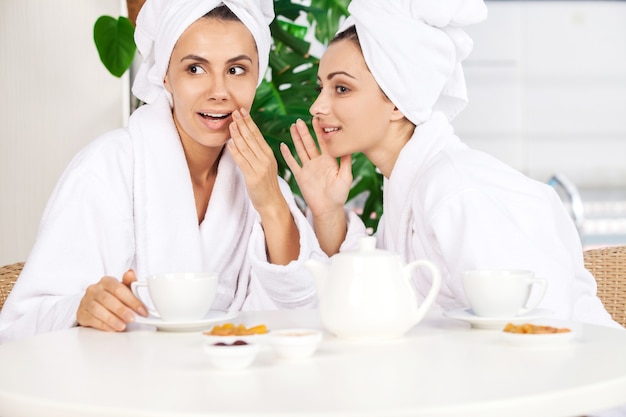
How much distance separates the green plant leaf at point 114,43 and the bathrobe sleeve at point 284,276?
1489mm

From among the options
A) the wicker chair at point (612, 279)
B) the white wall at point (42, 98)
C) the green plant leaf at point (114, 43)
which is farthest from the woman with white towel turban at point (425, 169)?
the white wall at point (42, 98)

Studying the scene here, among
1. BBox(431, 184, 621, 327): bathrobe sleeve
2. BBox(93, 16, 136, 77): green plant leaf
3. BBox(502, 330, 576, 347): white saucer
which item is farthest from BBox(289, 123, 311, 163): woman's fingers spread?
BBox(93, 16, 136, 77): green plant leaf

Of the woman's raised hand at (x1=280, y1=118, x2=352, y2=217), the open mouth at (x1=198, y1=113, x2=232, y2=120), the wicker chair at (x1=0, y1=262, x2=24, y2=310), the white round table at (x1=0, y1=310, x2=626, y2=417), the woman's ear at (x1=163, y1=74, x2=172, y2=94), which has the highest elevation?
the woman's ear at (x1=163, y1=74, x2=172, y2=94)

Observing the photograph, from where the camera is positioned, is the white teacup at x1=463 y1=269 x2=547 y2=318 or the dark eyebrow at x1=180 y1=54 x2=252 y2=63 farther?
the dark eyebrow at x1=180 y1=54 x2=252 y2=63

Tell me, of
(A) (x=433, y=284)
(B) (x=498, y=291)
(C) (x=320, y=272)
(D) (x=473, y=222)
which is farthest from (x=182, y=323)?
(D) (x=473, y=222)

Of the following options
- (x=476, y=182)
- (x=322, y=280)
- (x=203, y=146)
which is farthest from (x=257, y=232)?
(x=322, y=280)

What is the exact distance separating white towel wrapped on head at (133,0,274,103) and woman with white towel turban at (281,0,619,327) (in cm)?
20

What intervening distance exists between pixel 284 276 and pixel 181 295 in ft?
1.97

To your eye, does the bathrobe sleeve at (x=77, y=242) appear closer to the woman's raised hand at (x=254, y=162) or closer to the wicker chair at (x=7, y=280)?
the woman's raised hand at (x=254, y=162)

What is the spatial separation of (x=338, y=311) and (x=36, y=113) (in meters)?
2.83

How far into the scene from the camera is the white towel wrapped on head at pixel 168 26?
7.02 ft

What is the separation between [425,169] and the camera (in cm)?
202

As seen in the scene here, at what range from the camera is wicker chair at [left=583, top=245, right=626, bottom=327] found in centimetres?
234

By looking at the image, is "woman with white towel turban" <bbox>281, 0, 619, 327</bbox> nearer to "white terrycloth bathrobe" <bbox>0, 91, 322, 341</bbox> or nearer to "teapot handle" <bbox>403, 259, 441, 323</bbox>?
"white terrycloth bathrobe" <bbox>0, 91, 322, 341</bbox>
